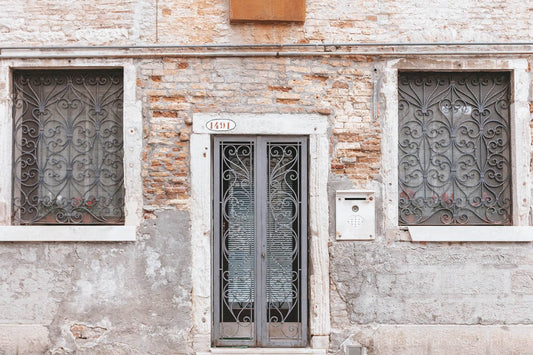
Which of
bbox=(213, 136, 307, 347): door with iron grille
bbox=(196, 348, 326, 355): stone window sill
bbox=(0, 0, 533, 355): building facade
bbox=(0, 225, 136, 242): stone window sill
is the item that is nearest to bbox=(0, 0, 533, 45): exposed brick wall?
bbox=(0, 0, 533, 355): building facade

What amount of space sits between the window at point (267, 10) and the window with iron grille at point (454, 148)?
1.32m

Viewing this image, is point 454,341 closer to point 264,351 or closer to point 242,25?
point 264,351

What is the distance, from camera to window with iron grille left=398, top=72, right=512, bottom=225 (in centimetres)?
551

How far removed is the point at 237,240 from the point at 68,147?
81.5 inches

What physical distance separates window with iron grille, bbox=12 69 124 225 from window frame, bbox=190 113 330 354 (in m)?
0.86

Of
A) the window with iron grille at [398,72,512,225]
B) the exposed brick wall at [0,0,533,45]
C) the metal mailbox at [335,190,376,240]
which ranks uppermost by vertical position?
the exposed brick wall at [0,0,533,45]

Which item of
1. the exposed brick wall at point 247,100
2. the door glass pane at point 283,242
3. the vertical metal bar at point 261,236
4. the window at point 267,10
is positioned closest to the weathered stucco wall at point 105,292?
the exposed brick wall at point 247,100

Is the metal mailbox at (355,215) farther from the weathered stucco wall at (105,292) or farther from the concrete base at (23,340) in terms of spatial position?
the concrete base at (23,340)

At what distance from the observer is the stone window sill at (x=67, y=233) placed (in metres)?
5.27

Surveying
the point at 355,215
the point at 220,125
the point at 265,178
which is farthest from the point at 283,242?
the point at 220,125

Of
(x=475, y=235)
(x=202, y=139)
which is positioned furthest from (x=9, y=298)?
(x=475, y=235)

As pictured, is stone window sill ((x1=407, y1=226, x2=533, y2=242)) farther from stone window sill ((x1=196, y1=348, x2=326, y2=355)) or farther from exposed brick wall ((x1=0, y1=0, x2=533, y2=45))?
exposed brick wall ((x1=0, y1=0, x2=533, y2=45))

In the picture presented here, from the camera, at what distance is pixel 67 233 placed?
5.29 meters

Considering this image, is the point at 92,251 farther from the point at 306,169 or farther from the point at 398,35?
the point at 398,35
